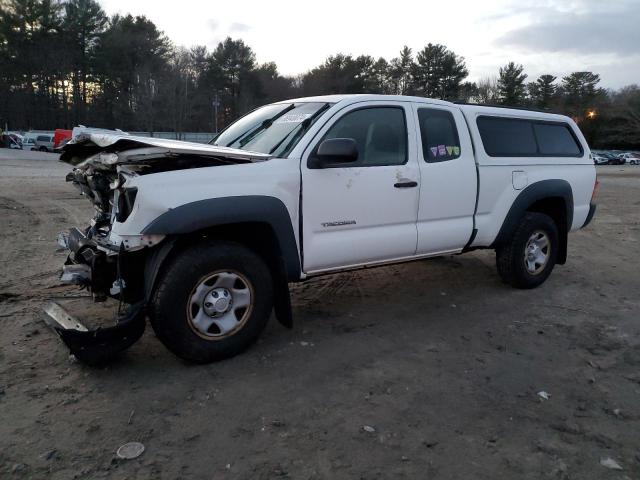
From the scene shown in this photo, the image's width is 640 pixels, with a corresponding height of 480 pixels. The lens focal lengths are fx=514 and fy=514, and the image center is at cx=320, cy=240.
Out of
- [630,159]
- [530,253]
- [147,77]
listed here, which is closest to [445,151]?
[530,253]

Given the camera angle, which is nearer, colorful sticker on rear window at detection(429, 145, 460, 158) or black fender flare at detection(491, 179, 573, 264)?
colorful sticker on rear window at detection(429, 145, 460, 158)

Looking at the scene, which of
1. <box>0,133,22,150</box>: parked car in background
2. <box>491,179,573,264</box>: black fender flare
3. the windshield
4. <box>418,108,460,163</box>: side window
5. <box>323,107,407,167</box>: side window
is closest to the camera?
the windshield

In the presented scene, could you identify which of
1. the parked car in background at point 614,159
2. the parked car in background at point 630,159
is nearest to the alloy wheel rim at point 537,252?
the parked car in background at point 614,159

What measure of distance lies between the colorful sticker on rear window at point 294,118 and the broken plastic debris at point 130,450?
108 inches

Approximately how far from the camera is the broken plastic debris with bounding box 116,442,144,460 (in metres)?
2.72

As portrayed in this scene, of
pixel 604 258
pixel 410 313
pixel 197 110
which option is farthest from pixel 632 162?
pixel 410 313

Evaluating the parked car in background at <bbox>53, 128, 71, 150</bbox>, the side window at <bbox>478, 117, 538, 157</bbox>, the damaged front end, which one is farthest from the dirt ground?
the side window at <bbox>478, 117, 538, 157</bbox>

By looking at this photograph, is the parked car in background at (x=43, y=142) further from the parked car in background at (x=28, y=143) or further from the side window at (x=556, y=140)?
the side window at (x=556, y=140)

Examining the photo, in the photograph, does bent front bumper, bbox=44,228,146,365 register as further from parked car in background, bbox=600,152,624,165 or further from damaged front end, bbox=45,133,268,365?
parked car in background, bbox=600,152,624,165

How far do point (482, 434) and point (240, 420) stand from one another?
4.71 feet

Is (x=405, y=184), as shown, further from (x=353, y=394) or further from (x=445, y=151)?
(x=353, y=394)

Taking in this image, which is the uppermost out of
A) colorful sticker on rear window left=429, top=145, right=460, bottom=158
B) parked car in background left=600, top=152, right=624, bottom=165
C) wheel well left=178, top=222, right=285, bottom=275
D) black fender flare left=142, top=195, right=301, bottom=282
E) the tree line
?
the tree line

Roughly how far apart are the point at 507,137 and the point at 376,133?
5.96 feet

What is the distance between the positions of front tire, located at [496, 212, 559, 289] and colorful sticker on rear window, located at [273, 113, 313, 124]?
2733 mm
